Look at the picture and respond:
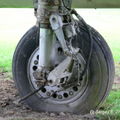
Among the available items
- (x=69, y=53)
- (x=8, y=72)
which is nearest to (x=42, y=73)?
(x=69, y=53)

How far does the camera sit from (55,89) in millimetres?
3340

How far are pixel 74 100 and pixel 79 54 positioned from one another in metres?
0.37

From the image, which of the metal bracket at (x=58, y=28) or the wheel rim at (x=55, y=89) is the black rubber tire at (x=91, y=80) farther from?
the metal bracket at (x=58, y=28)

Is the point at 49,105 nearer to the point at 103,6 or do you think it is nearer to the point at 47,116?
the point at 47,116

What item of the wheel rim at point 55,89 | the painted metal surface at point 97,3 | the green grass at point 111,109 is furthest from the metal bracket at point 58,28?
the painted metal surface at point 97,3

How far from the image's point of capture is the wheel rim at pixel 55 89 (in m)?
3.32

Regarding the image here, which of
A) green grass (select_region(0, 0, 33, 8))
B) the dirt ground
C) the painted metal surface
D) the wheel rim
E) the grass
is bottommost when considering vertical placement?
the grass

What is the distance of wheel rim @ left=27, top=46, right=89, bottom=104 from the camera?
131 inches

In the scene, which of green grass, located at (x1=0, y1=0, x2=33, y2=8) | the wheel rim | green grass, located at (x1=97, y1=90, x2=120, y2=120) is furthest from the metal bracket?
green grass, located at (x1=0, y1=0, x2=33, y2=8)

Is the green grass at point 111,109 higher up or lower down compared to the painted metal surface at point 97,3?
lower down

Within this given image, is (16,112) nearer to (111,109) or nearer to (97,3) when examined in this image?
(111,109)

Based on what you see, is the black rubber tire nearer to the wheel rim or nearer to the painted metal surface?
the wheel rim

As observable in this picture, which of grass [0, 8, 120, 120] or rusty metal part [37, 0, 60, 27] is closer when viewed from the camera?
rusty metal part [37, 0, 60, 27]

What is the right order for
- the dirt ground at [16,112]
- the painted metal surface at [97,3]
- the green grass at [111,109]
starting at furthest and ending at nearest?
the painted metal surface at [97,3], the dirt ground at [16,112], the green grass at [111,109]
